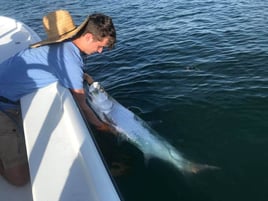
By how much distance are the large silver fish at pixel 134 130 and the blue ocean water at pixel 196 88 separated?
0.15 metres

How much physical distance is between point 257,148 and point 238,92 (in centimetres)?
187

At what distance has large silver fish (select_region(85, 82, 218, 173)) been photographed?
5254 millimetres

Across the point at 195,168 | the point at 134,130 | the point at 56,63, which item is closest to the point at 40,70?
the point at 56,63

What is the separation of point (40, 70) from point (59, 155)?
1.46 m

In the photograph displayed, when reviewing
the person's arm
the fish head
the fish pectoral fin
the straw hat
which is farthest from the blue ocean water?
the straw hat

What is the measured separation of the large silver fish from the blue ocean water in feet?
0.48

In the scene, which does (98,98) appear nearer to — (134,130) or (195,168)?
(134,130)

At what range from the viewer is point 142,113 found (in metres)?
7.14

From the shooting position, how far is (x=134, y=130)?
5605mm

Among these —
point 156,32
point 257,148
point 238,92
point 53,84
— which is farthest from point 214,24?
point 53,84

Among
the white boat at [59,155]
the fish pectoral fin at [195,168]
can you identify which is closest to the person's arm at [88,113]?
the white boat at [59,155]

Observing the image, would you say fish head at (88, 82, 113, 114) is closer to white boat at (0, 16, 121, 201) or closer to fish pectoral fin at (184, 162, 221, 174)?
white boat at (0, 16, 121, 201)

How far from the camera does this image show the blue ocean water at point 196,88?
17.3ft

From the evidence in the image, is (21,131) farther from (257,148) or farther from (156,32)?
(156,32)
